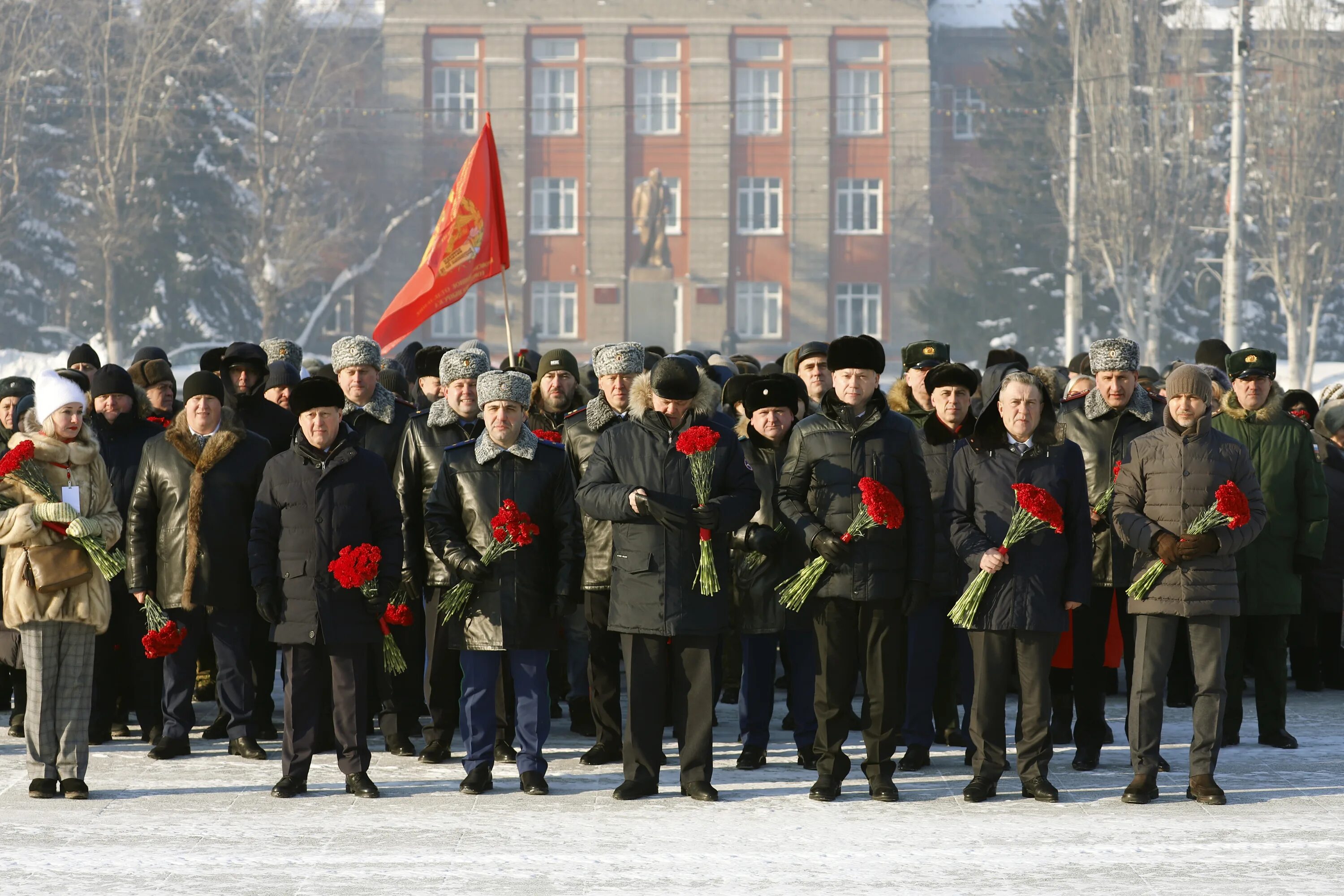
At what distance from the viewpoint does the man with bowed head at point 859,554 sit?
8.45m

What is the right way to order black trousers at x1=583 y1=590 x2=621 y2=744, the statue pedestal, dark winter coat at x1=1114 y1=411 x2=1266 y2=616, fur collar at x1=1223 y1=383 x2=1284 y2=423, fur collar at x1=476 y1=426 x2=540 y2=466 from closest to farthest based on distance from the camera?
dark winter coat at x1=1114 y1=411 x2=1266 y2=616
fur collar at x1=476 y1=426 x2=540 y2=466
black trousers at x1=583 y1=590 x2=621 y2=744
fur collar at x1=1223 y1=383 x2=1284 y2=423
the statue pedestal

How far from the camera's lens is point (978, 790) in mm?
8359

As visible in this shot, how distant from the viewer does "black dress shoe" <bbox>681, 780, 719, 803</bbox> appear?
8.40 meters

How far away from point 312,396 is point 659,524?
1.72 meters

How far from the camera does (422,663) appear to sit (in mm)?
10141

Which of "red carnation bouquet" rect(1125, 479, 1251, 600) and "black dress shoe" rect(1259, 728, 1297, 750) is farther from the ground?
"red carnation bouquet" rect(1125, 479, 1251, 600)

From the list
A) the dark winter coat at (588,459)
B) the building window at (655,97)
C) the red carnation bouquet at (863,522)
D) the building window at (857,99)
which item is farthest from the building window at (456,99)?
the red carnation bouquet at (863,522)

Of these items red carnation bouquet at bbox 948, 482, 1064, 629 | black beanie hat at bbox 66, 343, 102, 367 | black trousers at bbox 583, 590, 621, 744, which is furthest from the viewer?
black beanie hat at bbox 66, 343, 102, 367

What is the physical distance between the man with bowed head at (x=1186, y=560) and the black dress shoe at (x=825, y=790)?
1.31 metres

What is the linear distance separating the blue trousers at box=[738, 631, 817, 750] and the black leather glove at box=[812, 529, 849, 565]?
0.91m

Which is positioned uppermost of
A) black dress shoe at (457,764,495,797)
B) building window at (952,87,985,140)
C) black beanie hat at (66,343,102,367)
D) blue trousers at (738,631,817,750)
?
building window at (952,87,985,140)

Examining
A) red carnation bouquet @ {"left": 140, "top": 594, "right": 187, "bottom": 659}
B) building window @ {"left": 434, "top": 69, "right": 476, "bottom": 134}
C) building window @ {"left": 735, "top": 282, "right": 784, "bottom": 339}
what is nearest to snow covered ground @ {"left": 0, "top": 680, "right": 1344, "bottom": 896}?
red carnation bouquet @ {"left": 140, "top": 594, "right": 187, "bottom": 659}

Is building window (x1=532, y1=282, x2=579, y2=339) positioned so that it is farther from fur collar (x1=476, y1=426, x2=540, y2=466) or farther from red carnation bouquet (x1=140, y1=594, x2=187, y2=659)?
fur collar (x1=476, y1=426, x2=540, y2=466)

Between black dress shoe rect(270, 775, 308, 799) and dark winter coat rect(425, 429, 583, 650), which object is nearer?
black dress shoe rect(270, 775, 308, 799)
